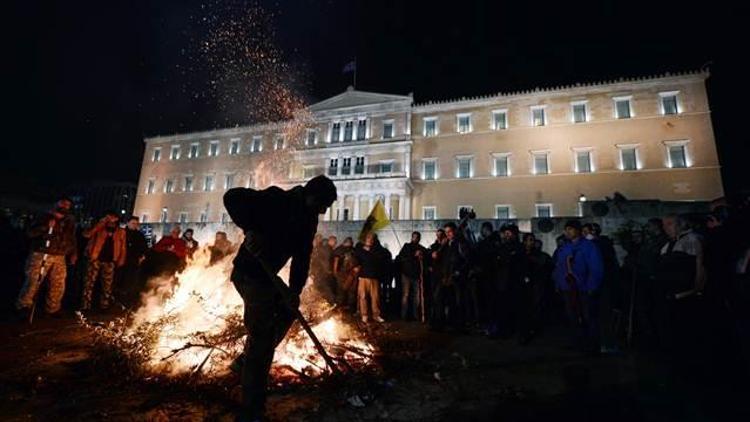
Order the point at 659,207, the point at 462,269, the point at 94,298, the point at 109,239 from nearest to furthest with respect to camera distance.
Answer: the point at 462,269 < the point at 109,239 < the point at 94,298 < the point at 659,207

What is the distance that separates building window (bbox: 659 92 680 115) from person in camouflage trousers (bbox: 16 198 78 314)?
127ft

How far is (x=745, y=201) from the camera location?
4.98 meters

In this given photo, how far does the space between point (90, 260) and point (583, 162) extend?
3373cm

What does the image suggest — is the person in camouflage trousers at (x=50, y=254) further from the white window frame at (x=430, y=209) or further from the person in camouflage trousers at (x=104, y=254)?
the white window frame at (x=430, y=209)

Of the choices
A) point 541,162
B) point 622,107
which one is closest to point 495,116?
point 541,162

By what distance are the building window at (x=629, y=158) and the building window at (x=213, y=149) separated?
4464 centimetres

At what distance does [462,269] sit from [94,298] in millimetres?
9123

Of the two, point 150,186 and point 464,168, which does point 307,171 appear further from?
point 150,186

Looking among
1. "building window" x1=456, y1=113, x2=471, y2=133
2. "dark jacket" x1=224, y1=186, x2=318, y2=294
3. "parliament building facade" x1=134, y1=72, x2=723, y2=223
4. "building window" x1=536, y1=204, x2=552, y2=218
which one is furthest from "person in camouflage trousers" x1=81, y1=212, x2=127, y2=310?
"building window" x1=456, y1=113, x2=471, y2=133

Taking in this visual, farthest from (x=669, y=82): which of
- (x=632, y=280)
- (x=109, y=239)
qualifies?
(x=109, y=239)

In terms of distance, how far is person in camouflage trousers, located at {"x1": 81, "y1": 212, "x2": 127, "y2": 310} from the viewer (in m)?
7.74

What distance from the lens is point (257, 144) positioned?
42219mm

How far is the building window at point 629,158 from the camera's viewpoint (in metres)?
28.5

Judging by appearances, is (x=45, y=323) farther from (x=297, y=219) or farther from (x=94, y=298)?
(x=297, y=219)
